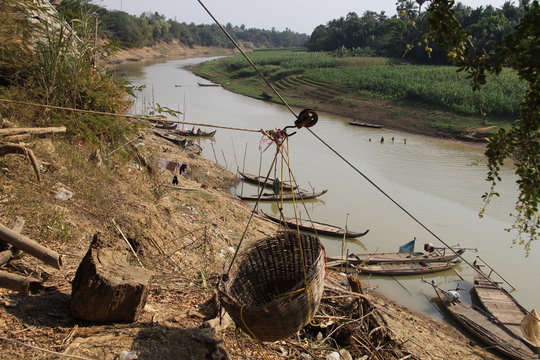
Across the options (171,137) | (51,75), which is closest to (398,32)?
(171,137)

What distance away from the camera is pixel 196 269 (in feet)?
16.2

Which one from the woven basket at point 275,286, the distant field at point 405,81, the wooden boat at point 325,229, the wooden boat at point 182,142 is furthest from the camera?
the distant field at point 405,81

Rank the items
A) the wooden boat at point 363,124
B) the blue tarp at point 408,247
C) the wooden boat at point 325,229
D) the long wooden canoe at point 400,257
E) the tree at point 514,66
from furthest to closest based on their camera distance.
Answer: the wooden boat at point 363,124 → the wooden boat at point 325,229 → the blue tarp at point 408,247 → the long wooden canoe at point 400,257 → the tree at point 514,66

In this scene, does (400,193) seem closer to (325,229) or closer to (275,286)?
(325,229)

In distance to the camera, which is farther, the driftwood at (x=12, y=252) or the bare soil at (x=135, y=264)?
the driftwood at (x=12, y=252)

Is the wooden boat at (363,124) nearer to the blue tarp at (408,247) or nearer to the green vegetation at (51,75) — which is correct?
the blue tarp at (408,247)

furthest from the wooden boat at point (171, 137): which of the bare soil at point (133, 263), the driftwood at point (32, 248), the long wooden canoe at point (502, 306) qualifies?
the driftwood at point (32, 248)

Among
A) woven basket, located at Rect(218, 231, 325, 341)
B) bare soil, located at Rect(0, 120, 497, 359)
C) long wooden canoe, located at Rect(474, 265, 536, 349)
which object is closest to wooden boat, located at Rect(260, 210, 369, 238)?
bare soil, located at Rect(0, 120, 497, 359)

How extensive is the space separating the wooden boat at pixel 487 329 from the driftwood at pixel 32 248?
21.8ft

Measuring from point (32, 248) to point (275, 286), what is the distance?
188cm

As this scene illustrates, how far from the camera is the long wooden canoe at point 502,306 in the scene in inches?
295

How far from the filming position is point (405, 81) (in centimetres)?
3123

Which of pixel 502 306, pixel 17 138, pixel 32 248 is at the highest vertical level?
pixel 17 138

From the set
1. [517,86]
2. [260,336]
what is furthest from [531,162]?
[517,86]
